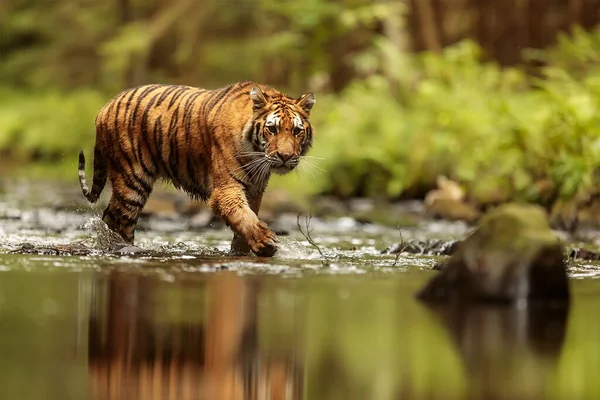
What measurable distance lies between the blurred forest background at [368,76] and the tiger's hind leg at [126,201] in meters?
1.44

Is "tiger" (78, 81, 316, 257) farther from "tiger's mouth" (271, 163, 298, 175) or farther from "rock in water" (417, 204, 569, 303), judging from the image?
"rock in water" (417, 204, 569, 303)

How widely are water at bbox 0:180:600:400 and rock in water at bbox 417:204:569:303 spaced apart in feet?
0.68

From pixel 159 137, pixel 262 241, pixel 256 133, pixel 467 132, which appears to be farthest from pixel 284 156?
pixel 467 132

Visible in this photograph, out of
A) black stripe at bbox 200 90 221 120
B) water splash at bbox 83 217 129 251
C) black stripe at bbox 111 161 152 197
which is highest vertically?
black stripe at bbox 200 90 221 120

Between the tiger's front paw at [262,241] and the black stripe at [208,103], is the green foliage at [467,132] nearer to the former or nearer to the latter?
the black stripe at [208,103]

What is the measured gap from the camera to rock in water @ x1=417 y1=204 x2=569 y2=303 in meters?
6.39

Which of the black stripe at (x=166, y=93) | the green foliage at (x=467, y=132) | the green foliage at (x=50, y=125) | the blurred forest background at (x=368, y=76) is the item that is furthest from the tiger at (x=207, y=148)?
the green foliage at (x=50, y=125)

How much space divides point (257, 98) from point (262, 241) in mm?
1096

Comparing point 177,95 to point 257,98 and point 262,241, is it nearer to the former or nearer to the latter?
point 257,98

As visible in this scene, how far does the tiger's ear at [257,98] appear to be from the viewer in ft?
28.6

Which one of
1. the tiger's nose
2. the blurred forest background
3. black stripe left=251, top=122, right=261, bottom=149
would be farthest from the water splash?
the blurred forest background

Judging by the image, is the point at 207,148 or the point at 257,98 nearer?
the point at 257,98

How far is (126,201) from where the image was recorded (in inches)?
370

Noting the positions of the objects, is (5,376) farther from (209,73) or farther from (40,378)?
(209,73)
